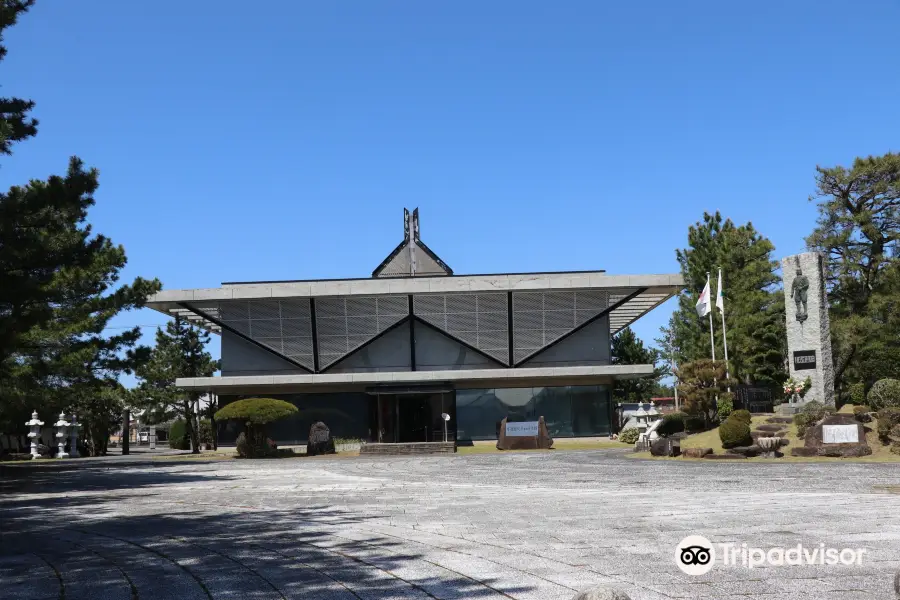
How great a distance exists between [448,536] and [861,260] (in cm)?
4269

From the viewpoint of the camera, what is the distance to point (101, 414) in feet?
168

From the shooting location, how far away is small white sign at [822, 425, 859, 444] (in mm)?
23953

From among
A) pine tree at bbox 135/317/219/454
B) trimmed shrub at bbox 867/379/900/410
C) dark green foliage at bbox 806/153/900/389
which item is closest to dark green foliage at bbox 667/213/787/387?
dark green foliage at bbox 806/153/900/389

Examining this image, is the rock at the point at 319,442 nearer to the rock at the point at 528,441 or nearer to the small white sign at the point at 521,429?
the rock at the point at 528,441

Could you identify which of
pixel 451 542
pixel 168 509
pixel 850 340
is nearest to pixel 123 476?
pixel 168 509

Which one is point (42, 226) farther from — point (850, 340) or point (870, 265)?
point (870, 265)

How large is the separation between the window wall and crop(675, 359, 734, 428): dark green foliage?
12.6 m

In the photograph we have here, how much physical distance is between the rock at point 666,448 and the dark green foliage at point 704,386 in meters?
5.49

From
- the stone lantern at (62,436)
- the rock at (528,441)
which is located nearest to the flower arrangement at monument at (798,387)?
the rock at (528,441)

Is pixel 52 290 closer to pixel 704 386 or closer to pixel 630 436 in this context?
pixel 704 386

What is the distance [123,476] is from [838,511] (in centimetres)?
2100

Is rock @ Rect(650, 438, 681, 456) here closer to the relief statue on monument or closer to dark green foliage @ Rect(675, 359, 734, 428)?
dark green foliage @ Rect(675, 359, 734, 428)

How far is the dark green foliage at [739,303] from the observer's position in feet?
165

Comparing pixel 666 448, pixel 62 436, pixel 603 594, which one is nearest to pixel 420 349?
pixel 62 436
